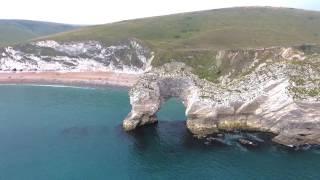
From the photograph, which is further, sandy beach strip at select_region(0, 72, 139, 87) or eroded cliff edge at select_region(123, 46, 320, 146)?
sandy beach strip at select_region(0, 72, 139, 87)

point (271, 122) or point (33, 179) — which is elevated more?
point (271, 122)

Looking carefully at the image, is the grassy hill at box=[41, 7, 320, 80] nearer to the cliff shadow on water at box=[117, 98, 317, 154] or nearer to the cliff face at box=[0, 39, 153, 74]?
the cliff face at box=[0, 39, 153, 74]

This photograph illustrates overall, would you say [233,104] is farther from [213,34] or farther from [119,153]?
[213,34]

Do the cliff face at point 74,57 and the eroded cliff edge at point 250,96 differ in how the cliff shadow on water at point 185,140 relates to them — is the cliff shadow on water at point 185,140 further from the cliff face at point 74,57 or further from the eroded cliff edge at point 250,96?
the cliff face at point 74,57

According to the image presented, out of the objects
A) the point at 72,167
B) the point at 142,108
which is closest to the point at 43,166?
the point at 72,167

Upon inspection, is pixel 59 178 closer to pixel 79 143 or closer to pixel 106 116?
pixel 79 143

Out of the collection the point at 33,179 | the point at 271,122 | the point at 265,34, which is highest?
the point at 265,34

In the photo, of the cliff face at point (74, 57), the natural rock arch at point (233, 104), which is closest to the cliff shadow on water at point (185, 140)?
the natural rock arch at point (233, 104)

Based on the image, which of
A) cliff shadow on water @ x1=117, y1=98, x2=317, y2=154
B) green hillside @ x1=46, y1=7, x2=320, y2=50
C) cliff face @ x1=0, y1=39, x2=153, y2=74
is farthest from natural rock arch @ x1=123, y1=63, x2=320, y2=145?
cliff face @ x1=0, y1=39, x2=153, y2=74
